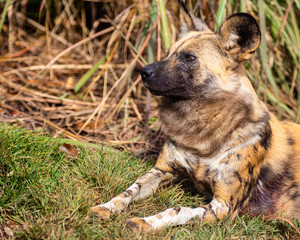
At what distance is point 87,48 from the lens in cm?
610

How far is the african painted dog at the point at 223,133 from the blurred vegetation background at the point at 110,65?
2.92ft

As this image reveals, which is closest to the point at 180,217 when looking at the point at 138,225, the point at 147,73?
the point at 138,225

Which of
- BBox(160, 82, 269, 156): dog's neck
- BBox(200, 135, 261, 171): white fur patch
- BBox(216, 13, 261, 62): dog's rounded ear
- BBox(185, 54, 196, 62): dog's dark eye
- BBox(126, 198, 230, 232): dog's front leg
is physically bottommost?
BBox(126, 198, 230, 232): dog's front leg

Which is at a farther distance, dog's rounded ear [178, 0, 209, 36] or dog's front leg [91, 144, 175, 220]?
dog's rounded ear [178, 0, 209, 36]

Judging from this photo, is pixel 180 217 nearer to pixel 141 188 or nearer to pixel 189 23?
pixel 141 188

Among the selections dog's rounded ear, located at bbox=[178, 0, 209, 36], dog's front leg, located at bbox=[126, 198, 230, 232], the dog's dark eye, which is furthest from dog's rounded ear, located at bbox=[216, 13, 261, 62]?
dog's front leg, located at bbox=[126, 198, 230, 232]

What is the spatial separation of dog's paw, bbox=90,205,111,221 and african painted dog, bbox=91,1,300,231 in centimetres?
15

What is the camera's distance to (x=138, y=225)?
255 centimetres

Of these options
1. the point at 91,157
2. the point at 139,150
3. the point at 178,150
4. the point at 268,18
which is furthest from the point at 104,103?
the point at 268,18

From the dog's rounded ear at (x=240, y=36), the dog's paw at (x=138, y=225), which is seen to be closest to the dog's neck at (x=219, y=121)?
the dog's rounded ear at (x=240, y=36)

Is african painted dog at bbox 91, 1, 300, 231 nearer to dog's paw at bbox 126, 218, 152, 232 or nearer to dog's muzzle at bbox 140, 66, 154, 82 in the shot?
dog's muzzle at bbox 140, 66, 154, 82

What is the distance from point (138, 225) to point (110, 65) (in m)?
3.10

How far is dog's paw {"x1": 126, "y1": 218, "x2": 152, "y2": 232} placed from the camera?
8.32 feet

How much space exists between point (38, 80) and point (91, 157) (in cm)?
225
